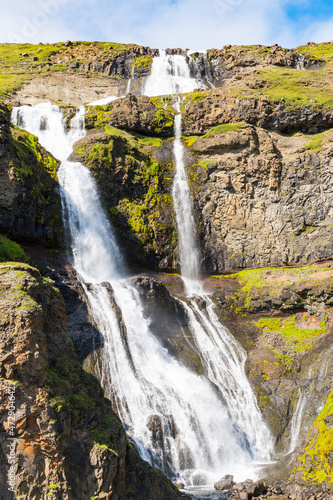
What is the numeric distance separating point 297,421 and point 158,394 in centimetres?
672

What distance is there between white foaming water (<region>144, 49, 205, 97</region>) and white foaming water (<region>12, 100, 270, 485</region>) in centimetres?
3113

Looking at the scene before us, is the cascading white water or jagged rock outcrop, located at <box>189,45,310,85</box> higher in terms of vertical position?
jagged rock outcrop, located at <box>189,45,310,85</box>

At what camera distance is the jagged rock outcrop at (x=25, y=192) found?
22922mm

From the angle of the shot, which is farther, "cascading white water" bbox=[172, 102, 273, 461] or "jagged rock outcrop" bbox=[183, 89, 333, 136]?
"jagged rock outcrop" bbox=[183, 89, 333, 136]

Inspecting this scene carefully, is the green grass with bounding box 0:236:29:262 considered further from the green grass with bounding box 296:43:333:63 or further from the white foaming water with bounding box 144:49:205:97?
the green grass with bounding box 296:43:333:63

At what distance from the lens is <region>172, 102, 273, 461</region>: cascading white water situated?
19.1m

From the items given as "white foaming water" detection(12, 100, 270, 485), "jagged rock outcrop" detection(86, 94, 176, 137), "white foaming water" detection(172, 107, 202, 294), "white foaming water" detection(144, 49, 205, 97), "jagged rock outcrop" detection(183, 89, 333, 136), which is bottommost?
"white foaming water" detection(12, 100, 270, 485)

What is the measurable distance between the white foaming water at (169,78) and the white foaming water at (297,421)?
40868 millimetres

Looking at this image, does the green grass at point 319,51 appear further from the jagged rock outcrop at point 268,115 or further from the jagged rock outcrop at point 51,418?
the jagged rock outcrop at point 51,418

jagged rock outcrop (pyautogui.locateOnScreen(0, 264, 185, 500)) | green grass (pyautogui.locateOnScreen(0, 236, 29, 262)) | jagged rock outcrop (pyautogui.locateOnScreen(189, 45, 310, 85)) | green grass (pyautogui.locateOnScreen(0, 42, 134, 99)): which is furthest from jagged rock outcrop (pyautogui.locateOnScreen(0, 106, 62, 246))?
jagged rock outcrop (pyautogui.locateOnScreen(189, 45, 310, 85))

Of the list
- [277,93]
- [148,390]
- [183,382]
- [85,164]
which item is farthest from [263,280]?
[277,93]

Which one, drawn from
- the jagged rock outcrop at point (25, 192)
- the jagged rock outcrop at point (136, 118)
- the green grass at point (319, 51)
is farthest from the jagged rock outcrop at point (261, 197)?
the green grass at point (319, 51)

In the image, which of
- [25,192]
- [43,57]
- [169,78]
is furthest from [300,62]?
[25,192]

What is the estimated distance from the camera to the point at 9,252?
20.2 meters
